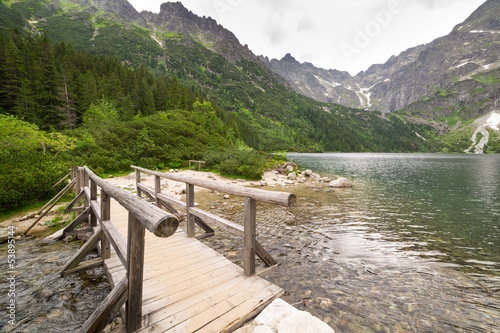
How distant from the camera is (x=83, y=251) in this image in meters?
4.34

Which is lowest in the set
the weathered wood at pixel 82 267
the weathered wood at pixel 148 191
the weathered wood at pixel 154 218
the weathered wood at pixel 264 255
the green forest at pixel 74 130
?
the weathered wood at pixel 82 267

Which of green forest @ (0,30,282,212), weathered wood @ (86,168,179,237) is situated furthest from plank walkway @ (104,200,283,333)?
green forest @ (0,30,282,212)

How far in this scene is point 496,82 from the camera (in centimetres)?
19362

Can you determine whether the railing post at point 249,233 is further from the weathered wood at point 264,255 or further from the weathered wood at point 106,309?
the weathered wood at point 106,309

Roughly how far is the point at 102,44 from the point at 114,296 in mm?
170846

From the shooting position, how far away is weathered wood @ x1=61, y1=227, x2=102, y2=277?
13.9 feet

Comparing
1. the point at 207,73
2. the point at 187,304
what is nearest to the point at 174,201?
the point at 187,304

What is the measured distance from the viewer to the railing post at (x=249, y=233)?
3.80 meters

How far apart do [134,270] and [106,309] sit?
0.55 metres

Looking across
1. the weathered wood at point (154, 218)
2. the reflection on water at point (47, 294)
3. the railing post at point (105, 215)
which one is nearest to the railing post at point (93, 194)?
the reflection on water at point (47, 294)

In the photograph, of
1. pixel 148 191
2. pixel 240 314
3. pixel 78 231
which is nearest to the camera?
pixel 240 314

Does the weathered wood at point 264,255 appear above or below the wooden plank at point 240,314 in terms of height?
above

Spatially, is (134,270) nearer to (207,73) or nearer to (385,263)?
(385,263)

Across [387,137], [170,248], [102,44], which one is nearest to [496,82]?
[387,137]
